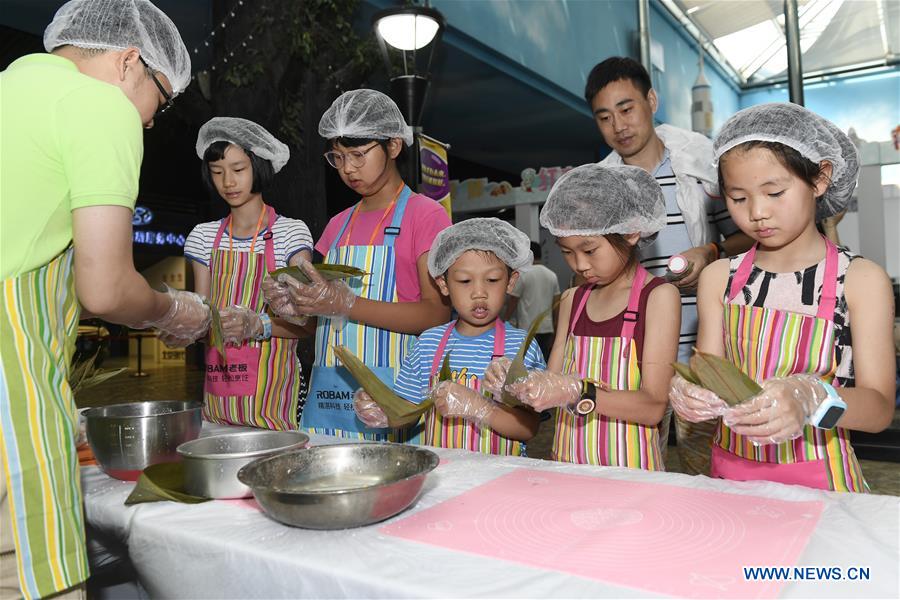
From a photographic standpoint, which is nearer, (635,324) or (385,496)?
(385,496)

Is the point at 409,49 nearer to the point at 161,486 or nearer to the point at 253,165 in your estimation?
the point at 253,165

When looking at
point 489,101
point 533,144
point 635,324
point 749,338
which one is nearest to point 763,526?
point 749,338

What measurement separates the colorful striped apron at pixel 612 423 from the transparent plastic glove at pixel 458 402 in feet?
0.88

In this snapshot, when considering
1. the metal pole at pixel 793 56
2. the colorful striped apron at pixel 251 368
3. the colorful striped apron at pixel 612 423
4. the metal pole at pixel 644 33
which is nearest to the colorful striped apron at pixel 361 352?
the colorful striped apron at pixel 251 368

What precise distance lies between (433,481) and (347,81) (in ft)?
13.8

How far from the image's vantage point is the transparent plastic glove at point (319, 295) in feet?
7.50

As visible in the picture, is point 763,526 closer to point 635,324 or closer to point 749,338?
point 749,338

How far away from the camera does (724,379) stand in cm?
137

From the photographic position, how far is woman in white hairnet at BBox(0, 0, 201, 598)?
1.13 m

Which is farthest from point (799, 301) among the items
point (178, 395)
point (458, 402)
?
point (178, 395)

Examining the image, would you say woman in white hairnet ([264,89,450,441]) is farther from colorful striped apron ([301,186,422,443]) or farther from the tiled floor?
the tiled floor

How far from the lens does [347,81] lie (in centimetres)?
513

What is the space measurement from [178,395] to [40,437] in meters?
8.23

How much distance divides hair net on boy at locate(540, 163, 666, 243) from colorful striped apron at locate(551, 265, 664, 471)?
19 centimetres
